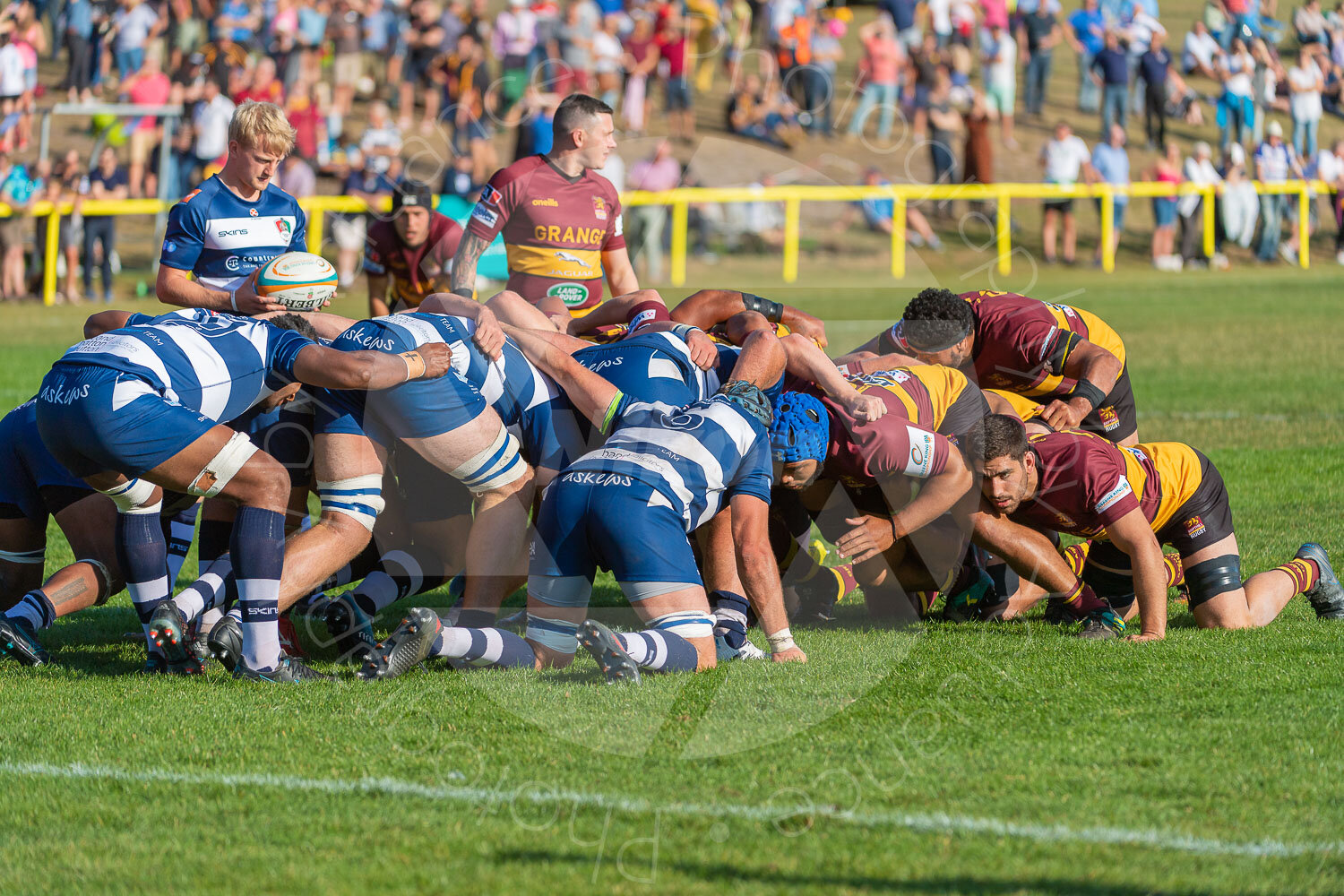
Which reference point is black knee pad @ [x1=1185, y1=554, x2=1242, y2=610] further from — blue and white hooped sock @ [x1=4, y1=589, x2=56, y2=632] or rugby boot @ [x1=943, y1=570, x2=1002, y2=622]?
blue and white hooped sock @ [x1=4, y1=589, x2=56, y2=632]

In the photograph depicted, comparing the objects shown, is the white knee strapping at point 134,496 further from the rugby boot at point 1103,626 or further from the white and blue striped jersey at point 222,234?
the rugby boot at point 1103,626

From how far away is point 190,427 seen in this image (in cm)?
586

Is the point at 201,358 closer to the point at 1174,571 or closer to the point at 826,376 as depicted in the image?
the point at 826,376

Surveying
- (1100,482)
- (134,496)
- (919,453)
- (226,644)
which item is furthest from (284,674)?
(1100,482)

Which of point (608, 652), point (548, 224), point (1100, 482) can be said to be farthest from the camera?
point (548, 224)

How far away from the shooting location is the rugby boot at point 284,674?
6.04m

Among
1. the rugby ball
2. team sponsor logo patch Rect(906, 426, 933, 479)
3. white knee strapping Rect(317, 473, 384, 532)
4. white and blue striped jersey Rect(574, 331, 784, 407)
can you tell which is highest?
the rugby ball

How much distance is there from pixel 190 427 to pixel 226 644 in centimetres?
Answer: 91

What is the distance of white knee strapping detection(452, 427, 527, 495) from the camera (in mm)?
6621

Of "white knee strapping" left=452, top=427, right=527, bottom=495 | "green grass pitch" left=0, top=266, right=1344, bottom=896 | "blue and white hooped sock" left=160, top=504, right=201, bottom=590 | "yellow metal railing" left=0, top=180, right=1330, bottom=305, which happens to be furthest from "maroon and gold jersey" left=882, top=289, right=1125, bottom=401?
"yellow metal railing" left=0, top=180, right=1330, bottom=305

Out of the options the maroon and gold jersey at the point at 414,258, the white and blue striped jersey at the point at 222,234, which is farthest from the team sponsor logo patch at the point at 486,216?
the white and blue striped jersey at the point at 222,234

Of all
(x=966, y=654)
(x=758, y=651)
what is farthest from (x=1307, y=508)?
(x=758, y=651)

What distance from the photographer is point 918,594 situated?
7430 mm

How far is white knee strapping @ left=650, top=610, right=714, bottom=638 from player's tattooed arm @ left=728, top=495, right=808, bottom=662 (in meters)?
0.36
